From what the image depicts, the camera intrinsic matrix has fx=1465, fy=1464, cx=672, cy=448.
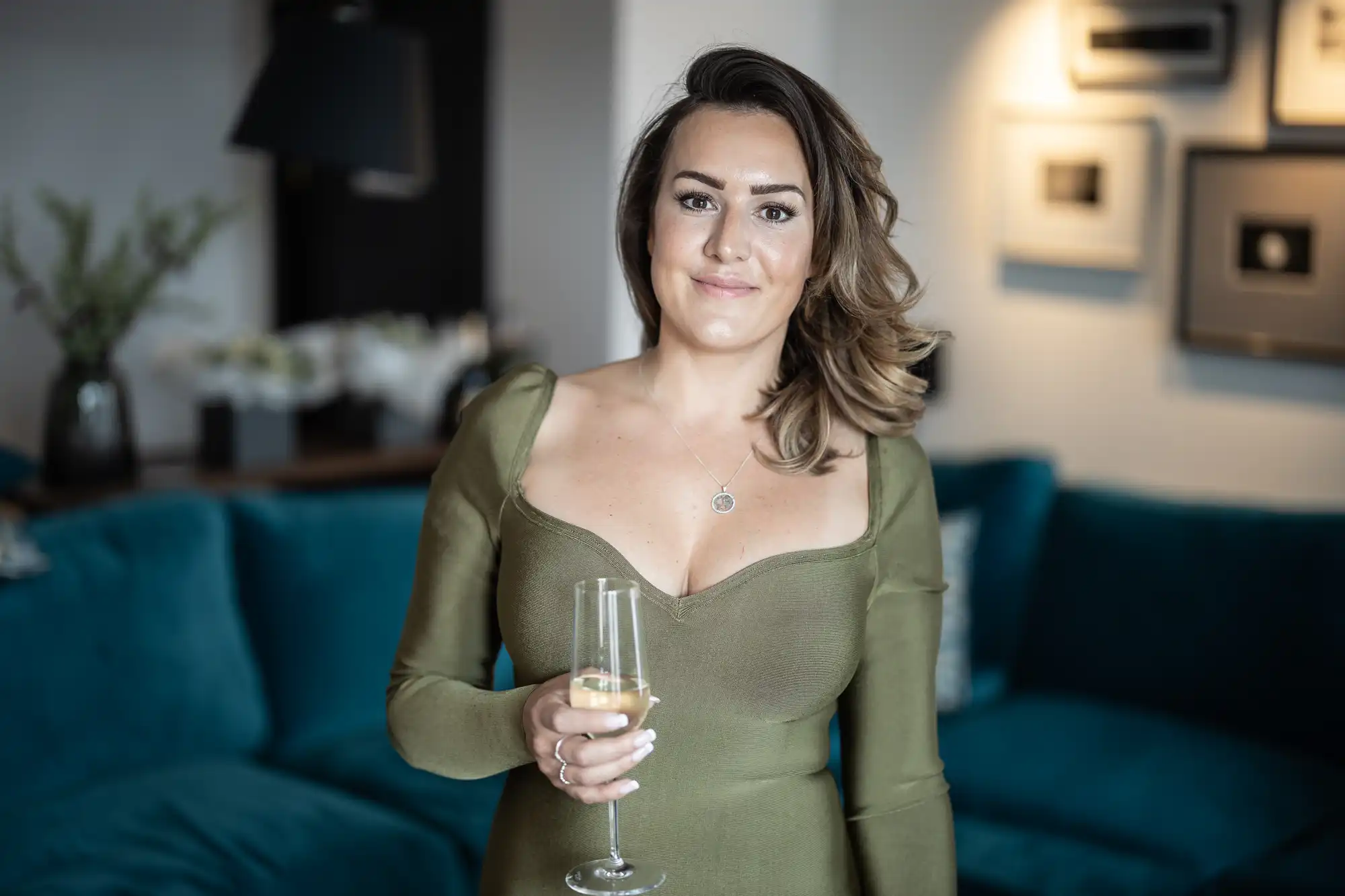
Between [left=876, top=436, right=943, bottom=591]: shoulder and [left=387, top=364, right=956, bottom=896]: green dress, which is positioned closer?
[left=387, top=364, right=956, bottom=896]: green dress

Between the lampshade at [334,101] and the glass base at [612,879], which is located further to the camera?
the lampshade at [334,101]

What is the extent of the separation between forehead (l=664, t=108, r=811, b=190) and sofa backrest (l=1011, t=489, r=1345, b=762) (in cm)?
209

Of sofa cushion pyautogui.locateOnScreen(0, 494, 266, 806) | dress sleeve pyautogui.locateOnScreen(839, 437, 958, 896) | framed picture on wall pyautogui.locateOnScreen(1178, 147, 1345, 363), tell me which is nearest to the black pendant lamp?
sofa cushion pyautogui.locateOnScreen(0, 494, 266, 806)

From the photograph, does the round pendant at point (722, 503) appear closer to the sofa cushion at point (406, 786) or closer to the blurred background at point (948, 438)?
the blurred background at point (948, 438)

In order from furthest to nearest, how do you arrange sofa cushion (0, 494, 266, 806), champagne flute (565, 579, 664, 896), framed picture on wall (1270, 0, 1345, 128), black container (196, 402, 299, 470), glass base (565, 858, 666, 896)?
1. black container (196, 402, 299, 470)
2. framed picture on wall (1270, 0, 1345, 128)
3. sofa cushion (0, 494, 266, 806)
4. glass base (565, 858, 666, 896)
5. champagne flute (565, 579, 664, 896)

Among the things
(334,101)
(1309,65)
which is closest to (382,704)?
(334,101)

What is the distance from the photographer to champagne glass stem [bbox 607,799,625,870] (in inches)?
58.1

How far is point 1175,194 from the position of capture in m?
3.74

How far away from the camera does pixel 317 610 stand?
315 cm

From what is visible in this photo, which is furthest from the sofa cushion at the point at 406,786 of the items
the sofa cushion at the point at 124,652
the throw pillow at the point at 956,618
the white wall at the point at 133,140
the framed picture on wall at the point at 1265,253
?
the white wall at the point at 133,140

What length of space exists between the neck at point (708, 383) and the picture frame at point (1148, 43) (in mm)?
2397

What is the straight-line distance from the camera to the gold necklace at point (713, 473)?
1.62 metres

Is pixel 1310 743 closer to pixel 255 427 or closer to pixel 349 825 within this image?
pixel 349 825

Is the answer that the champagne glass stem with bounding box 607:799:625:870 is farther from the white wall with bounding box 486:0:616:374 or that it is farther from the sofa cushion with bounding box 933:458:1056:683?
the white wall with bounding box 486:0:616:374
